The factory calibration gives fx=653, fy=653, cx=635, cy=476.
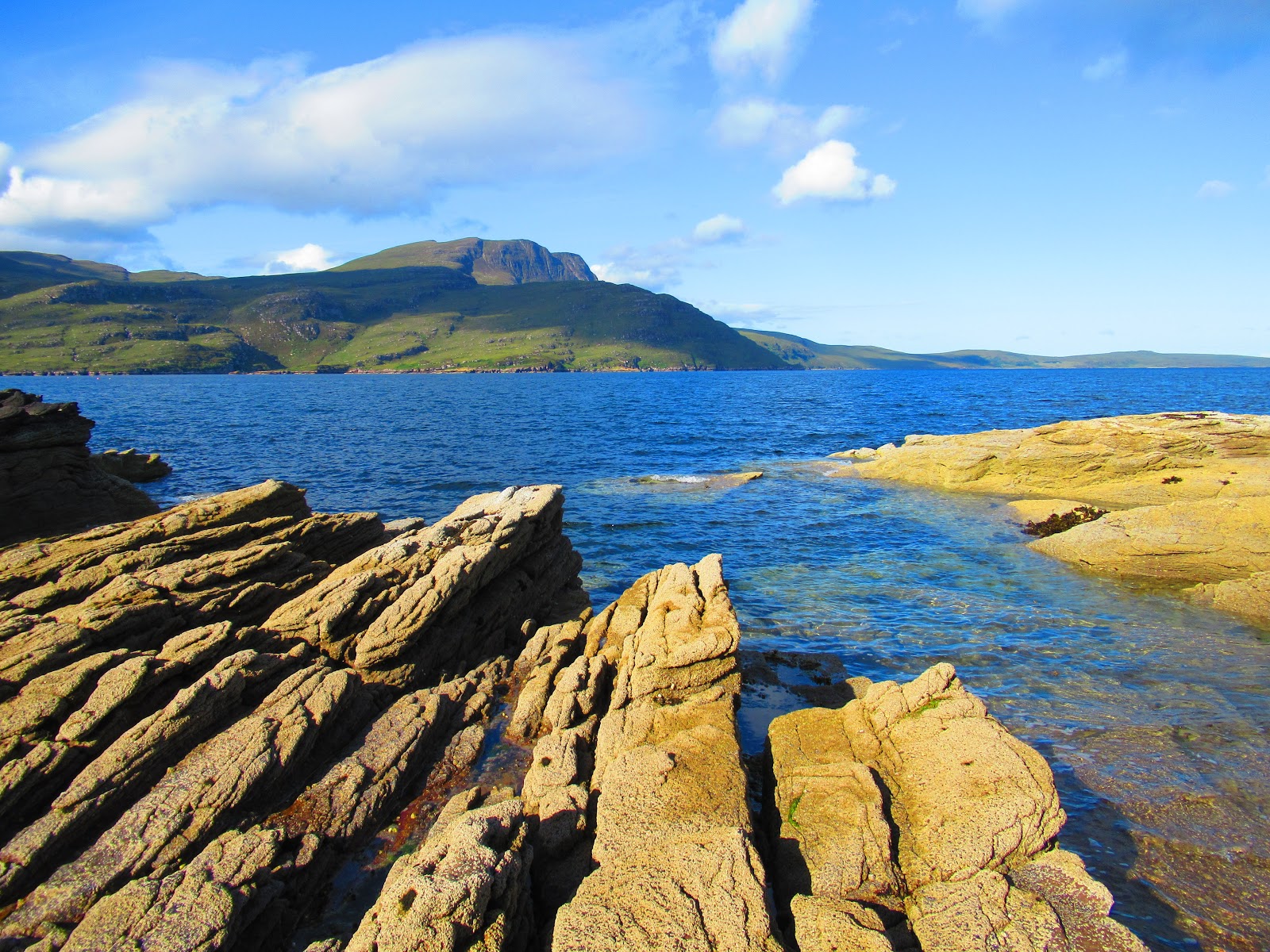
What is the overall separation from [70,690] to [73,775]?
185cm

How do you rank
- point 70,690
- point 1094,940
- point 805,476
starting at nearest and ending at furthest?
point 1094,940 < point 70,690 < point 805,476

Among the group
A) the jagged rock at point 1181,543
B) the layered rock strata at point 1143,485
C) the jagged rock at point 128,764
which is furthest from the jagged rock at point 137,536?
the layered rock strata at point 1143,485

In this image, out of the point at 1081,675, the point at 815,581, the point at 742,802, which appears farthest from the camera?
the point at 815,581

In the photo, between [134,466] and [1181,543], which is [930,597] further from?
[134,466]

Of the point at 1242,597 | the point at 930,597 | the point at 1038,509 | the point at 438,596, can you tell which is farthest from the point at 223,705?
the point at 1038,509

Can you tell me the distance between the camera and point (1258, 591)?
2361 centimetres

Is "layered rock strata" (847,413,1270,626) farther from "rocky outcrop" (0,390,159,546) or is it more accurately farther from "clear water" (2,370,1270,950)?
"rocky outcrop" (0,390,159,546)

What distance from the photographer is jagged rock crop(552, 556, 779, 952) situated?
8336 mm

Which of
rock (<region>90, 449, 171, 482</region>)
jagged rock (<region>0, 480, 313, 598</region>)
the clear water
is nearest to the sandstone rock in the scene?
the clear water

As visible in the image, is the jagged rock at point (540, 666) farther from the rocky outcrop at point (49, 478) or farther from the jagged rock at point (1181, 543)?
the rocky outcrop at point (49, 478)

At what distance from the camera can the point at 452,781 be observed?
14.6m

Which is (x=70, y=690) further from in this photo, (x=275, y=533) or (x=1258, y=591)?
(x=1258, y=591)

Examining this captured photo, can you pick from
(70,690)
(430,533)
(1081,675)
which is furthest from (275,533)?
(1081,675)

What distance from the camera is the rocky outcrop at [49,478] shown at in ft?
95.6
